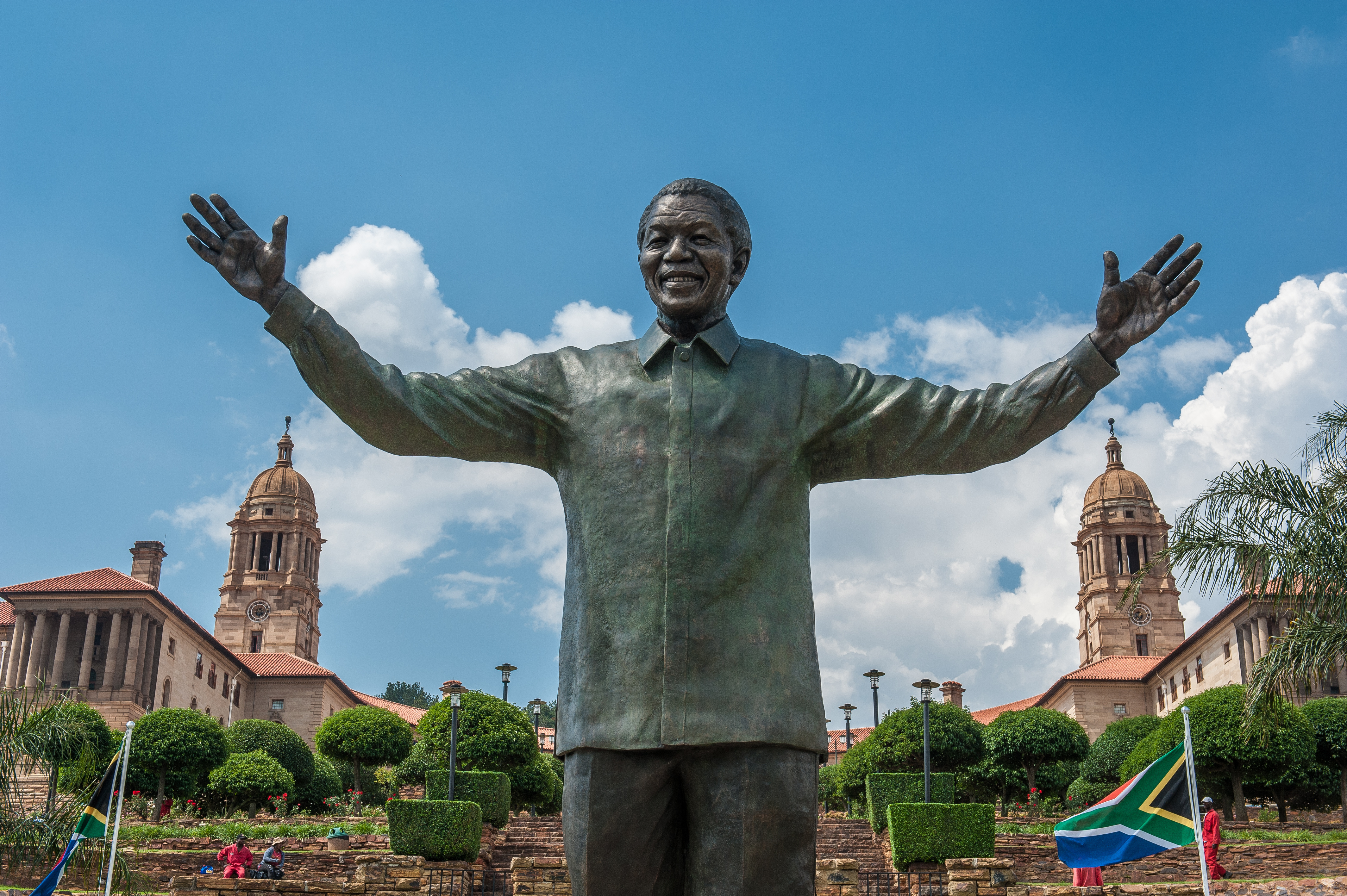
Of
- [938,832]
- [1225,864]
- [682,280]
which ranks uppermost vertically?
[682,280]

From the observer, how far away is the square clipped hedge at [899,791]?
2527 cm

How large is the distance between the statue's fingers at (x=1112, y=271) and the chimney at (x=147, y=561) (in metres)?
74.7

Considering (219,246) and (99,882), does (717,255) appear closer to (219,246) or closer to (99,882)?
(219,246)

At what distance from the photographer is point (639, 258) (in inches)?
130

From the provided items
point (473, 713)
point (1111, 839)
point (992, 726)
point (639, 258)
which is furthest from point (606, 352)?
point (992, 726)

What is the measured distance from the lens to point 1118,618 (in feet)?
276

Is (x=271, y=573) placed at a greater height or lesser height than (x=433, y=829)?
greater

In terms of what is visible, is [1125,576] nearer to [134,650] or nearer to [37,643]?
[134,650]

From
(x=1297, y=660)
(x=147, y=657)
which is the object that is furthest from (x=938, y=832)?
(x=147, y=657)

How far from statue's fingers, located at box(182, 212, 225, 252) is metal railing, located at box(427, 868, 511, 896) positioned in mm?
16214

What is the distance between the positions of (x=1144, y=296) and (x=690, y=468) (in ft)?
3.97

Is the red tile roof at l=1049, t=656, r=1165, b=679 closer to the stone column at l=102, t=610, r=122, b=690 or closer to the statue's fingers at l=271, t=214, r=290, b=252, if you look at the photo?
the stone column at l=102, t=610, r=122, b=690

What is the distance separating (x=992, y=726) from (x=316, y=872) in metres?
32.8

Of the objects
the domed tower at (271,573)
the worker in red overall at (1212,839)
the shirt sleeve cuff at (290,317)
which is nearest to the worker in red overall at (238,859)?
the worker in red overall at (1212,839)
